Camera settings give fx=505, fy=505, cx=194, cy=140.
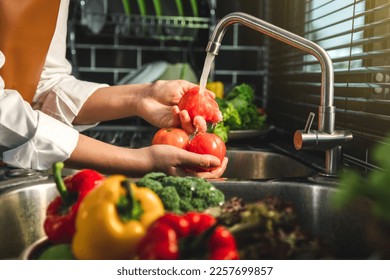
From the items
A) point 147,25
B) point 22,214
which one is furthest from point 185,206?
point 147,25

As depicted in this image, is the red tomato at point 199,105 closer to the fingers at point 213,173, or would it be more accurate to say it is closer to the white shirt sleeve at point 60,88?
the fingers at point 213,173

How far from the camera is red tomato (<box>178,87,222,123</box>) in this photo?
112 centimetres

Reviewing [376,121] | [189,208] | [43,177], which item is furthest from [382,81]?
[43,177]

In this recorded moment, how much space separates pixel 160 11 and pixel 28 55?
105 cm

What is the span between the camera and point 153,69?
1.96 metres

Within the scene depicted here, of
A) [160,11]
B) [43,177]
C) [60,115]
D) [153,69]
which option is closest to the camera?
[43,177]

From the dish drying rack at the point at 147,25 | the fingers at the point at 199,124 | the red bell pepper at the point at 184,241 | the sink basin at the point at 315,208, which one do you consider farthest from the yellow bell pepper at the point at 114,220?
the dish drying rack at the point at 147,25

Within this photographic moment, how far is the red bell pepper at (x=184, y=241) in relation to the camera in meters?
0.50

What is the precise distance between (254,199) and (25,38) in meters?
0.67

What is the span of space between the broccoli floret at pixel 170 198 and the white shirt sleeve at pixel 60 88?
0.75 m

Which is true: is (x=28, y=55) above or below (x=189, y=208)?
above

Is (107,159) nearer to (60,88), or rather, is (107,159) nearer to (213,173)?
(213,173)

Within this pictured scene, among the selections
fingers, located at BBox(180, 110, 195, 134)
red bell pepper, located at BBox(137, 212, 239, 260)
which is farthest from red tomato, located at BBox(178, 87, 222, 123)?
red bell pepper, located at BBox(137, 212, 239, 260)
